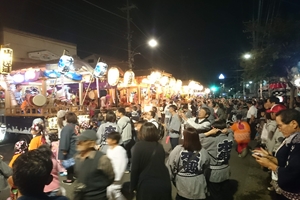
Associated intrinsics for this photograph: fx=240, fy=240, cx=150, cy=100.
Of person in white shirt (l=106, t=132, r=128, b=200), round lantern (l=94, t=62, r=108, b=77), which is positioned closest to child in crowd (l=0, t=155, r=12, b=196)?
person in white shirt (l=106, t=132, r=128, b=200)

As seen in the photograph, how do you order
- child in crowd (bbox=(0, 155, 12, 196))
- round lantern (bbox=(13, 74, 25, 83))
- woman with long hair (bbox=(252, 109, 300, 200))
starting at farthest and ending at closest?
round lantern (bbox=(13, 74, 25, 83)), child in crowd (bbox=(0, 155, 12, 196)), woman with long hair (bbox=(252, 109, 300, 200))

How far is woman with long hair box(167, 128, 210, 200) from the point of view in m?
3.62

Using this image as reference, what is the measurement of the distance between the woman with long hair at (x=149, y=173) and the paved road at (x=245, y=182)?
8.86ft

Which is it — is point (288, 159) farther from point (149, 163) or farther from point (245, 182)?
point (245, 182)

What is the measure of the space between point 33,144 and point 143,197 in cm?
292

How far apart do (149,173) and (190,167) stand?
29.1 inches

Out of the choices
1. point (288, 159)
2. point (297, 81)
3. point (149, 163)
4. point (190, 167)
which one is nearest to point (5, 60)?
point (149, 163)

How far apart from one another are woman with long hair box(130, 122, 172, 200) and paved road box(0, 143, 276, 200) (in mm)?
2699

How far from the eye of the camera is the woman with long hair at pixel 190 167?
3625 mm

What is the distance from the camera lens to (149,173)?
3.23 meters

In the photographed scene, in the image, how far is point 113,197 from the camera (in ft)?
12.4

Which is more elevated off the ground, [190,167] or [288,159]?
[288,159]

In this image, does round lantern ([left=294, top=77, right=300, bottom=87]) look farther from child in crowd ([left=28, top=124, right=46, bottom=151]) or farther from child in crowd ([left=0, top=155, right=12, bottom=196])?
child in crowd ([left=0, top=155, right=12, bottom=196])

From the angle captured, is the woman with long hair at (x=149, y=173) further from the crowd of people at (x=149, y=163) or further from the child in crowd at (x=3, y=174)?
the child in crowd at (x=3, y=174)
